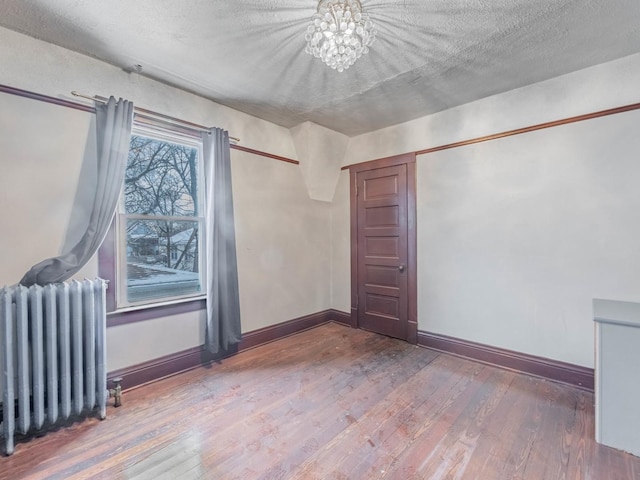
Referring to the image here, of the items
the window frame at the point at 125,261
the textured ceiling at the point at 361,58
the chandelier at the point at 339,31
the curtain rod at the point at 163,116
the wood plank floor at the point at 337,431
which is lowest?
the wood plank floor at the point at 337,431

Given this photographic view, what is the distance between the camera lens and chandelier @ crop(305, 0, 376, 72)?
1661 mm

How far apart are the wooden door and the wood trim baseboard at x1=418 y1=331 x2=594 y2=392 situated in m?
0.36

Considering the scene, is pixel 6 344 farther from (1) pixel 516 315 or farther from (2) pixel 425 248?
(1) pixel 516 315

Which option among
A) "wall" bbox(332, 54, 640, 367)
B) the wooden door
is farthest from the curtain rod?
"wall" bbox(332, 54, 640, 367)

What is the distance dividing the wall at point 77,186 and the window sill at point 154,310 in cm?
5

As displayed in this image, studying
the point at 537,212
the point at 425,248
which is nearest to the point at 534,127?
the point at 537,212

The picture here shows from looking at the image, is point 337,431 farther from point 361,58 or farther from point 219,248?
point 361,58

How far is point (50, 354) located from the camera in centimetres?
185

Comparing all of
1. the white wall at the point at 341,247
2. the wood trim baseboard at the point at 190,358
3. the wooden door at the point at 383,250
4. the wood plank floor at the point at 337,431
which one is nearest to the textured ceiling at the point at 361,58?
the wooden door at the point at 383,250

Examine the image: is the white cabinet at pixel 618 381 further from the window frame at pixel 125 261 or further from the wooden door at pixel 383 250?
the window frame at pixel 125 261

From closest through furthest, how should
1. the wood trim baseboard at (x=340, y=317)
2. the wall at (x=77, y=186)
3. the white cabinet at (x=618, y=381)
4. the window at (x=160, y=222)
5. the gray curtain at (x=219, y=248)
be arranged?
the white cabinet at (x=618, y=381) → the wall at (x=77, y=186) → the window at (x=160, y=222) → the gray curtain at (x=219, y=248) → the wood trim baseboard at (x=340, y=317)

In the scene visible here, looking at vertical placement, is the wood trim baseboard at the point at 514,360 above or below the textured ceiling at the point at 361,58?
below

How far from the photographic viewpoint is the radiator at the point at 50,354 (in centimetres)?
174

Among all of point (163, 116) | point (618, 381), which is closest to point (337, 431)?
point (618, 381)
